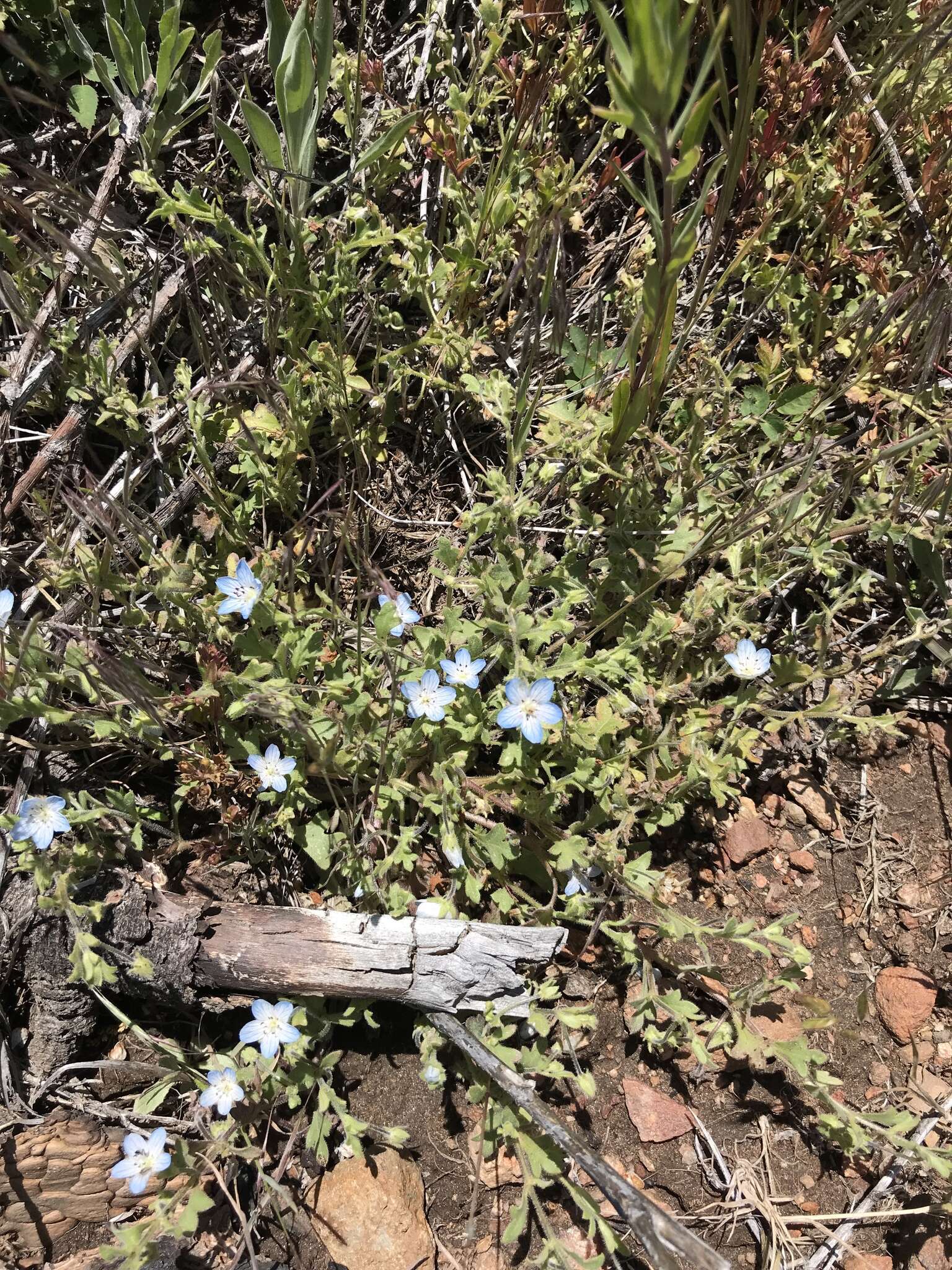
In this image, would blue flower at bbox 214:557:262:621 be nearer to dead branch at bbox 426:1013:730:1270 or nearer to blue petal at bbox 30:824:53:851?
blue petal at bbox 30:824:53:851

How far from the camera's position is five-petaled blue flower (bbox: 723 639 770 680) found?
271 centimetres

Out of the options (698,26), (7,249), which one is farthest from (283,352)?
(698,26)

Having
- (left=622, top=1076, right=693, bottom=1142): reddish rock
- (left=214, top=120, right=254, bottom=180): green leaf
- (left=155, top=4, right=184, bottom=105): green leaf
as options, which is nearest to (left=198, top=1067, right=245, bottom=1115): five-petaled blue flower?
(left=622, top=1076, right=693, bottom=1142): reddish rock

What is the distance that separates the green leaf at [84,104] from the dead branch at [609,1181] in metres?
3.09

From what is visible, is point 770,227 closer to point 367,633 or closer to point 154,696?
point 367,633

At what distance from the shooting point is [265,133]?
2.56 metres

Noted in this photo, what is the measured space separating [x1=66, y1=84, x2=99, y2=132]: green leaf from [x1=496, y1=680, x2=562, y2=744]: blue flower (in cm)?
241

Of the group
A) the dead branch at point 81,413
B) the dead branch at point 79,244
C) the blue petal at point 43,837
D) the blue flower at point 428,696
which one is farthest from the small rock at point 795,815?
the dead branch at point 79,244

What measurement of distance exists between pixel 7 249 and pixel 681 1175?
3.34 metres

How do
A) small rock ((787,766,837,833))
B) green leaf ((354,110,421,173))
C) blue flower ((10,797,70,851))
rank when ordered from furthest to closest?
1. small rock ((787,766,837,833))
2. green leaf ((354,110,421,173))
3. blue flower ((10,797,70,851))

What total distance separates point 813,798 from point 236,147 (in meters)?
2.76

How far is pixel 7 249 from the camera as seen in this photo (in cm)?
264

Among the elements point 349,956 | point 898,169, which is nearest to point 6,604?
point 349,956

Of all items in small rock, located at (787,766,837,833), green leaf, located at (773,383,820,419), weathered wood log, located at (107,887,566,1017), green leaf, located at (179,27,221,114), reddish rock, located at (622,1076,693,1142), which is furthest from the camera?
green leaf, located at (773,383,820,419)
